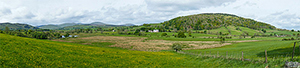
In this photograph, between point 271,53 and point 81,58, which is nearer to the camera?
point 81,58

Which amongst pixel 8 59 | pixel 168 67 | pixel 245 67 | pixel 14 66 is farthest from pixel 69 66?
pixel 245 67

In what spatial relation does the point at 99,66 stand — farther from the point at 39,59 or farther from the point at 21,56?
the point at 21,56

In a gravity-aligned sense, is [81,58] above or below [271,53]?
above

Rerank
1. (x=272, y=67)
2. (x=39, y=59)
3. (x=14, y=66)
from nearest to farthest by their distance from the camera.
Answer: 1. (x=14, y=66)
2. (x=272, y=67)
3. (x=39, y=59)

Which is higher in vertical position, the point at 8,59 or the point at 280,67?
the point at 8,59

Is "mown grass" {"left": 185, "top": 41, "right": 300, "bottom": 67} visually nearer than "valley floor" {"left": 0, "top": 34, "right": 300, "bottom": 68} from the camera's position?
No

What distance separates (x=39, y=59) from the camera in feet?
57.9

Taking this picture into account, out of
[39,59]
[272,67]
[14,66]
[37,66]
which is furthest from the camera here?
[39,59]

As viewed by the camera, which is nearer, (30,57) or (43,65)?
(43,65)

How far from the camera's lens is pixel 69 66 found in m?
17.4

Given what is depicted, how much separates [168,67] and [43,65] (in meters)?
15.4

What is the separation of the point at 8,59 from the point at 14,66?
2.29 metres

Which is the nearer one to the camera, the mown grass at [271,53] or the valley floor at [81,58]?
the valley floor at [81,58]

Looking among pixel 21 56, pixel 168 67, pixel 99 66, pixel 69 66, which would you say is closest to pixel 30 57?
pixel 21 56
